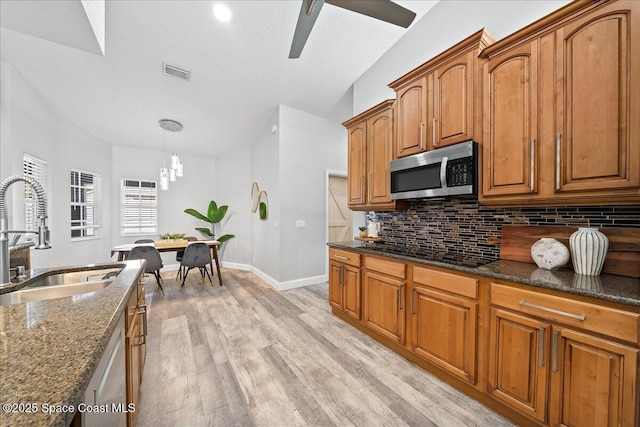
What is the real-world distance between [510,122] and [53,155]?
5.62m

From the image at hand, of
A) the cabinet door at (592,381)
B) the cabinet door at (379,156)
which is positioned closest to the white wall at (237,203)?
the cabinet door at (379,156)

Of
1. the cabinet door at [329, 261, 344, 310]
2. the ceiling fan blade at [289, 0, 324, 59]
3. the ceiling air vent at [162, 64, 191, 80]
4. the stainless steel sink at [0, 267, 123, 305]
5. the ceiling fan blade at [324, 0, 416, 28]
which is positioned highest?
the ceiling air vent at [162, 64, 191, 80]

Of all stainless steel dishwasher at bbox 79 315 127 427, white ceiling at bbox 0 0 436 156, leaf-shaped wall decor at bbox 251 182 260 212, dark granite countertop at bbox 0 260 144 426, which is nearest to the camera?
dark granite countertop at bbox 0 260 144 426

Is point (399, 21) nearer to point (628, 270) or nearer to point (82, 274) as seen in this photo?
point (628, 270)

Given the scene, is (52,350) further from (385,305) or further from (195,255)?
(195,255)

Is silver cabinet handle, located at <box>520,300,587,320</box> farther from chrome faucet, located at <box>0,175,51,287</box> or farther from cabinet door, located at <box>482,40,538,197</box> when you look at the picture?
chrome faucet, located at <box>0,175,51,287</box>

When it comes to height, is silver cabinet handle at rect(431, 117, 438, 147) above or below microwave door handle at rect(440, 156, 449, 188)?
above

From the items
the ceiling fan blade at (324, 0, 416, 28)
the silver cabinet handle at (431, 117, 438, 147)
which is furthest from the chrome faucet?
the silver cabinet handle at (431, 117, 438, 147)

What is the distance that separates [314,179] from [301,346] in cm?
274

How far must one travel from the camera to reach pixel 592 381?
1161mm

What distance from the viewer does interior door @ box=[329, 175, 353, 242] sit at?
15.5ft

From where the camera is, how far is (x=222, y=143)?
540 centimetres

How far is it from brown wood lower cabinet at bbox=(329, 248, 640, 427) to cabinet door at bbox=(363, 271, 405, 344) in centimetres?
1

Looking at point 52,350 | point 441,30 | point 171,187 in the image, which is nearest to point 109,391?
point 52,350
